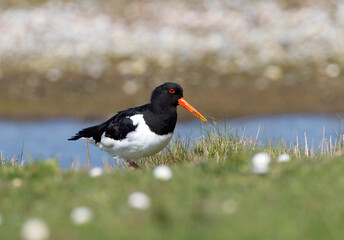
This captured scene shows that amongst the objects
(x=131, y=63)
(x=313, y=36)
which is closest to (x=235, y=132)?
(x=131, y=63)

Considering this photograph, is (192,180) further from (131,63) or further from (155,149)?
(131,63)

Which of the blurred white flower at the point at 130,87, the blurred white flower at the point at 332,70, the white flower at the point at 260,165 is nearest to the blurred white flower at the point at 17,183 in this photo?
the white flower at the point at 260,165

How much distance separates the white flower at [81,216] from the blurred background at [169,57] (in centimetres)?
1221

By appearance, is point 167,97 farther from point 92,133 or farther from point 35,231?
point 35,231

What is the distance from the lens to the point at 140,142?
8484 millimetres

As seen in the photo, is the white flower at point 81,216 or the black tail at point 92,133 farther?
the black tail at point 92,133

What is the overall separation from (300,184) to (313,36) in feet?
58.5

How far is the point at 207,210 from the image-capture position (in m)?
4.77

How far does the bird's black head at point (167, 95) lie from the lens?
8883mm

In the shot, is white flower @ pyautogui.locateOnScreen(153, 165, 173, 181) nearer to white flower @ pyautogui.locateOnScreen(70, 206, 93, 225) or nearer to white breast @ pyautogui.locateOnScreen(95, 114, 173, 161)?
white flower @ pyautogui.locateOnScreen(70, 206, 93, 225)

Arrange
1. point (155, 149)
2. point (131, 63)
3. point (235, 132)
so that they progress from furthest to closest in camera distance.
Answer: point (131, 63)
point (235, 132)
point (155, 149)

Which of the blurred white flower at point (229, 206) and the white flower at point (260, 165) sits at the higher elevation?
the white flower at point (260, 165)

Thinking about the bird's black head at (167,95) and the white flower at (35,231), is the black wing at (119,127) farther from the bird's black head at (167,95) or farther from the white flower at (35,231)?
the white flower at (35,231)

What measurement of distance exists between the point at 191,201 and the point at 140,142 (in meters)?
3.46
